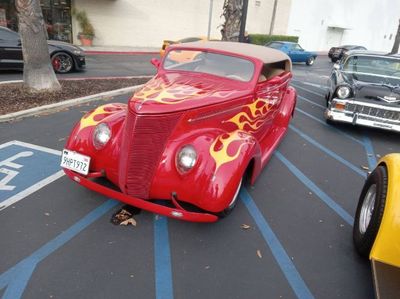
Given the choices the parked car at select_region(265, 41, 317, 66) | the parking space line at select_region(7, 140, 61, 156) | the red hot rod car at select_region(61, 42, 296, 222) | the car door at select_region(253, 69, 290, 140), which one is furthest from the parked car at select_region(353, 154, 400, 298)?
the parked car at select_region(265, 41, 317, 66)

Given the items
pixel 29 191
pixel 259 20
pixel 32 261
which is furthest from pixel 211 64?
pixel 259 20

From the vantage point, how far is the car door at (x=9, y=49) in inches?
386

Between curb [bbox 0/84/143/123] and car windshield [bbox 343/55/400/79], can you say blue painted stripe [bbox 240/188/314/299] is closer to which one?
curb [bbox 0/84/143/123]

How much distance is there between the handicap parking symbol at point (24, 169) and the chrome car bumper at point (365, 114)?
17.8ft

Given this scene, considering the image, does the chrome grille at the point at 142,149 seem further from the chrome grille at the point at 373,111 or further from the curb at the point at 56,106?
the chrome grille at the point at 373,111

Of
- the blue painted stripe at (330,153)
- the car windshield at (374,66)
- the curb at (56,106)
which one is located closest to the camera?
the blue painted stripe at (330,153)

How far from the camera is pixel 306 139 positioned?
659 cm

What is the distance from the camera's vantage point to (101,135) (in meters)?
3.51

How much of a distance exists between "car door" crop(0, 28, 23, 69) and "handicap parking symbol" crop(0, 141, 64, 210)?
6.24 metres

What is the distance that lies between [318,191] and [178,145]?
7.64 feet

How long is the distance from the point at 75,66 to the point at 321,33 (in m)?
30.3

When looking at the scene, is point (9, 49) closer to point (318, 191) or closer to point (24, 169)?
point (24, 169)

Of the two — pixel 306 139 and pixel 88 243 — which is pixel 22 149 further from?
pixel 306 139

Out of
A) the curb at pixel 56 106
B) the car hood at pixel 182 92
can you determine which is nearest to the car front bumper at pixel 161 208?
the car hood at pixel 182 92
